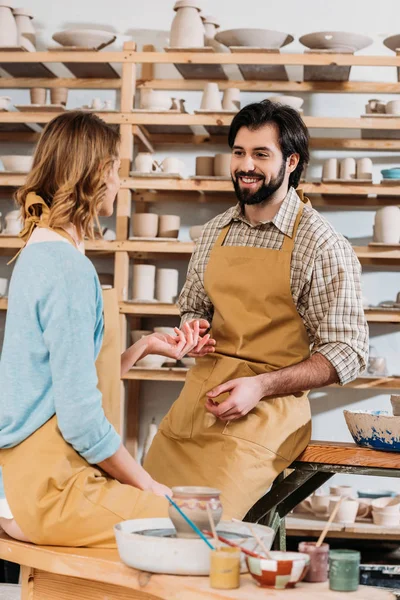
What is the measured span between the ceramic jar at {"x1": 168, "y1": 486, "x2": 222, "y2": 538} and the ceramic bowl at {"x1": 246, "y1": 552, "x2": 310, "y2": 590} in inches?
4.9

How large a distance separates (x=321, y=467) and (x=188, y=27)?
Answer: 2833 mm

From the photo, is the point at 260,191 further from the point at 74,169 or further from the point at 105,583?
the point at 105,583

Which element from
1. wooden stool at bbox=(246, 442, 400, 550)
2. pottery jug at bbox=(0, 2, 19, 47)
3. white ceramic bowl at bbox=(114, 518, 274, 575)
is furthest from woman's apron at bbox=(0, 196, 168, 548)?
pottery jug at bbox=(0, 2, 19, 47)

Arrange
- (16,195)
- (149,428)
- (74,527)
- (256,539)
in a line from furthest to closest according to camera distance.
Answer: (149,428), (16,195), (74,527), (256,539)

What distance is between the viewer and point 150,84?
5.05m

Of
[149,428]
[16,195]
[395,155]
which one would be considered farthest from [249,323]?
[395,155]

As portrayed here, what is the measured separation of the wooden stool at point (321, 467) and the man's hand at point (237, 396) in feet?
0.91

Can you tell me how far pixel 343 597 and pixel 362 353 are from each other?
121 cm

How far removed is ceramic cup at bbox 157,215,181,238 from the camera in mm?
4651

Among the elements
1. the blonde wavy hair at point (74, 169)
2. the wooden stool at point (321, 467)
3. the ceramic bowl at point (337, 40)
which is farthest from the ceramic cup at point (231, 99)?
the blonde wavy hair at point (74, 169)

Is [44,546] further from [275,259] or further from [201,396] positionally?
[275,259]

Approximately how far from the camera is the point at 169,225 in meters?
4.65

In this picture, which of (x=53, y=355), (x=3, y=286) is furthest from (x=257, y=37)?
(x=53, y=355)

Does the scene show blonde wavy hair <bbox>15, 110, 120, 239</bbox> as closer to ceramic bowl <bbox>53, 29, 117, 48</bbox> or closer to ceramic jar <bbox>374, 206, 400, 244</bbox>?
ceramic jar <bbox>374, 206, 400, 244</bbox>
